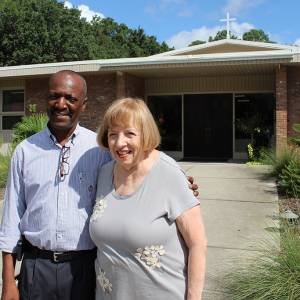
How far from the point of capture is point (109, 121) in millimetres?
2145

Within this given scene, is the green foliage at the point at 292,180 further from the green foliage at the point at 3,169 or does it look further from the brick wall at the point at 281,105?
the green foliage at the point at 3,169

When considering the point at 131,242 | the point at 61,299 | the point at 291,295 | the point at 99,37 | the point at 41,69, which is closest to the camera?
the point at 131,242

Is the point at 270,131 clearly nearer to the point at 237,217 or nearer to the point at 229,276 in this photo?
the point at 237,217

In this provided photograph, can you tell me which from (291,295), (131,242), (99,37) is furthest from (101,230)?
(99,37)

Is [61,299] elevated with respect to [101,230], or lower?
lower

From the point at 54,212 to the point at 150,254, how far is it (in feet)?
1.81

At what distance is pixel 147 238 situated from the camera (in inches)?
78.2

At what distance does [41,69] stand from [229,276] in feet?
40.5

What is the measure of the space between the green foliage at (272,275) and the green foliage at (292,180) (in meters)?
4.26

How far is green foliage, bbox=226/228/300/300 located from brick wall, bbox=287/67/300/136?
Answer: 10.1 m

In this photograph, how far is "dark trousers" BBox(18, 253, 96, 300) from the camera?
2270 millimetres

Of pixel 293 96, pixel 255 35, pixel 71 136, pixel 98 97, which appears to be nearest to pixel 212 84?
pixel 293 96

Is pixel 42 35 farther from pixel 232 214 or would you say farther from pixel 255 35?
pixel 255 35

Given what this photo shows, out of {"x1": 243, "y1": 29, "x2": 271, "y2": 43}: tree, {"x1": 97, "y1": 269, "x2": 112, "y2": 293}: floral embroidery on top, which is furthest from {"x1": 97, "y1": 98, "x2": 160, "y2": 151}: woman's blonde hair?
{"x1": 243, "y1": 29, "x2": 271, "y2": 43}: tree
